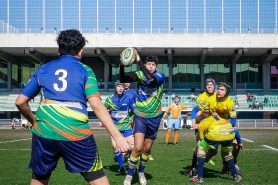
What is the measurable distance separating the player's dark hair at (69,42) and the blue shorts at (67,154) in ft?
3.03

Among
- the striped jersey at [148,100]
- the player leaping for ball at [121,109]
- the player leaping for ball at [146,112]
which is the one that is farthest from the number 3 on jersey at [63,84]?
the player leaping for ball at [121,109]

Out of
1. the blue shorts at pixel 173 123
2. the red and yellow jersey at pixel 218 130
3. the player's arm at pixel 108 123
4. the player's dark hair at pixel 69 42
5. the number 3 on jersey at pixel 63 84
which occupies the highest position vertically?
the player's dark hair at pixel 69 42

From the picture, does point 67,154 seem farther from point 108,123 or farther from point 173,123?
point 173,123

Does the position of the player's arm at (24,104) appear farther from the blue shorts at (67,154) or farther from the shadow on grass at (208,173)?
the shadow on grass at (208,173)

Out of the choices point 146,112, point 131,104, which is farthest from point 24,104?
point 131,104

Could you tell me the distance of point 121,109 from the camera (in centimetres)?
1108

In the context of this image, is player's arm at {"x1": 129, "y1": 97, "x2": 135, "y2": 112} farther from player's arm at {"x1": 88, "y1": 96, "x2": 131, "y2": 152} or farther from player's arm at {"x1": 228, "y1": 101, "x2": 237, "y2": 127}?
player's arm at {"x1": 88, "y1": 96, "x2": 131, "y2": 152}

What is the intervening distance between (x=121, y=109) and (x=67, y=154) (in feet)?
22.6

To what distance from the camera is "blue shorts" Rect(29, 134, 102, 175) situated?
13.7 feet

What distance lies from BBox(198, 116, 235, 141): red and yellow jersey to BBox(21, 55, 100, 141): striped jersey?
441 cm

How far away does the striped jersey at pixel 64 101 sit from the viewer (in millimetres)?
4191

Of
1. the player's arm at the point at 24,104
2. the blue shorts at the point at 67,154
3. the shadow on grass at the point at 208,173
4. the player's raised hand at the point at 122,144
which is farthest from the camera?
the shadow on grass at the point at 208,173

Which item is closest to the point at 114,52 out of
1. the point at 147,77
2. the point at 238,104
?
the point at 238,104

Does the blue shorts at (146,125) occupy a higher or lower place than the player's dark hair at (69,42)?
lower
